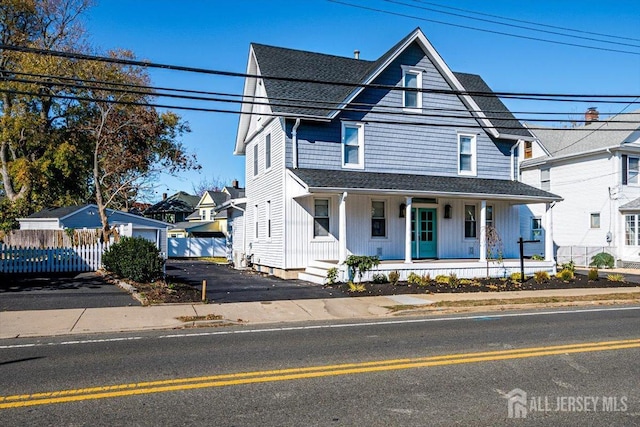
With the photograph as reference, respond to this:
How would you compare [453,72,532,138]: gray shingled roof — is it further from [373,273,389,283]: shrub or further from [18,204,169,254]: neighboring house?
[18,204,169,254]: neighboring house

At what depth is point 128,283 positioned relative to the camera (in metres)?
16.5

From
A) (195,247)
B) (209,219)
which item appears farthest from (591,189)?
(209,219)

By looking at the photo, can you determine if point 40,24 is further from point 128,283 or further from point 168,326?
point 168,326

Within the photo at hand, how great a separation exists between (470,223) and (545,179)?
14987mm

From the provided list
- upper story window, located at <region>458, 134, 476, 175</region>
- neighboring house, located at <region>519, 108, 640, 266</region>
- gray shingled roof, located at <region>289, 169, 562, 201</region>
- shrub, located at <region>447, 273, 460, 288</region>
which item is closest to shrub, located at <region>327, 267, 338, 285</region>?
gray shingled roof, located at <region>289, 169, 562, 201</region>

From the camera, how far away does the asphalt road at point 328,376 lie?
529 centimetres

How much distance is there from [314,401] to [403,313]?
7399 millimetres

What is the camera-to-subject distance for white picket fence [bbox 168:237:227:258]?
42.2 metres

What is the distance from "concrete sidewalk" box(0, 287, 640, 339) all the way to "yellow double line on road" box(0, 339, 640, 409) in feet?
14.7

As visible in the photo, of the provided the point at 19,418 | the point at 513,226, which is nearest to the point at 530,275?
the point at 513,226

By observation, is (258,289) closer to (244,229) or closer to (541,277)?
(541,277)

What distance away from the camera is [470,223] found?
23.0 m

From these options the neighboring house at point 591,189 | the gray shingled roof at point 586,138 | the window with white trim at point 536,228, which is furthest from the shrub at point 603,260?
the gray shingled roof at point 586,138

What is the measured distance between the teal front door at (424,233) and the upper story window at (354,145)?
3.09m
